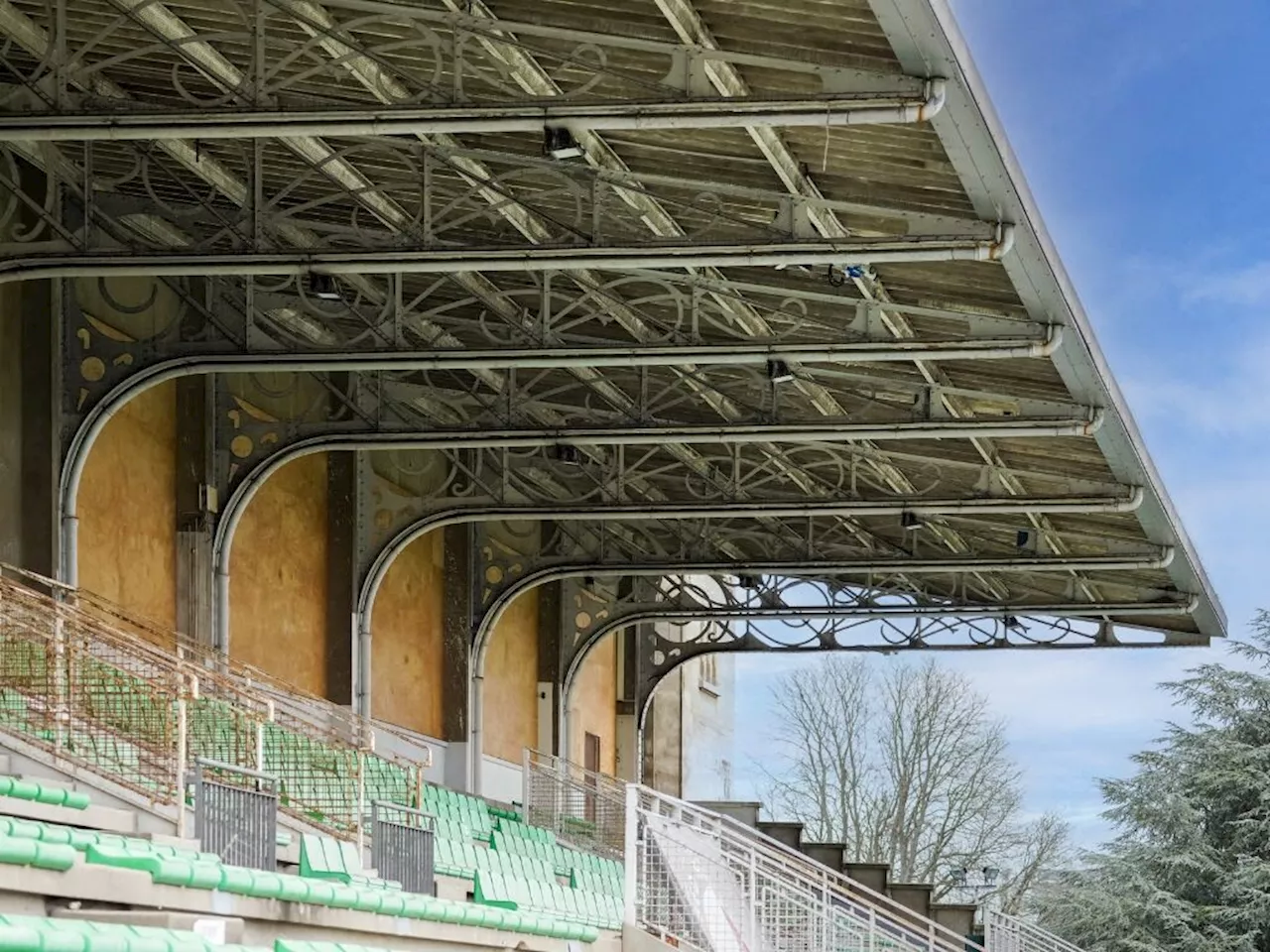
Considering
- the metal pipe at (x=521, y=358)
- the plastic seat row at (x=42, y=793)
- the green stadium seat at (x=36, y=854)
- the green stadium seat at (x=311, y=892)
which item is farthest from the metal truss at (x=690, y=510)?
the green stadium seat at (x=36, y=854)

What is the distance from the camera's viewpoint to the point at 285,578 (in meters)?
28.0

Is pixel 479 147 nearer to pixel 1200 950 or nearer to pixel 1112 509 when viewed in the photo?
pixel 1112 509

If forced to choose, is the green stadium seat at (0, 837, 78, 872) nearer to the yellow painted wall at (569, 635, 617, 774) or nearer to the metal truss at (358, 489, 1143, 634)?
the metal truss at (358, 489, 1143, 634)

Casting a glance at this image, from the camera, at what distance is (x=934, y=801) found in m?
61.2

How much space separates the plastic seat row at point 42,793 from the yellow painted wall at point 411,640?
14457mm

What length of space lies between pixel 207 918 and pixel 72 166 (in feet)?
33.0

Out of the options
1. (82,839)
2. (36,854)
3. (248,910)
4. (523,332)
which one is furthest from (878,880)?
(36,854)

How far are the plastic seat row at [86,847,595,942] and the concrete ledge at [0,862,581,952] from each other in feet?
0.18

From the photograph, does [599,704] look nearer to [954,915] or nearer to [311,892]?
[954,915]

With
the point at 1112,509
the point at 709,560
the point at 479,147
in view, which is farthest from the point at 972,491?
the point at 479,147

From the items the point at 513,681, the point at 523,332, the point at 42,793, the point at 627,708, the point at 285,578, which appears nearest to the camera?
Result: the point at 42,793

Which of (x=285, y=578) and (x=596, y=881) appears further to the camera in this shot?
(x=596, y=881)

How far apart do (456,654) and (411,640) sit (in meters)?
1.33

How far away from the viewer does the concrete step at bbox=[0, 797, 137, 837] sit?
49.0 ft
